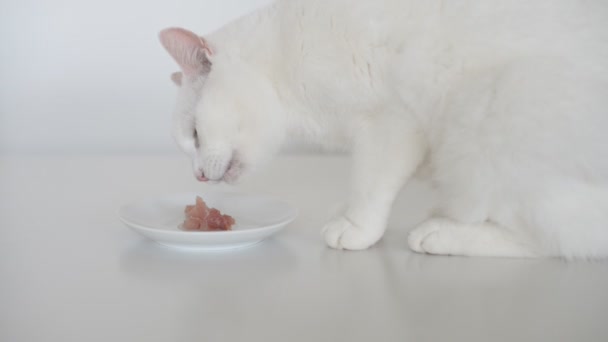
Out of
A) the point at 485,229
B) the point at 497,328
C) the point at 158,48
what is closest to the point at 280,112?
the point at 485,229

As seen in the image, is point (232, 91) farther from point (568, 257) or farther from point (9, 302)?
point (568, 257)

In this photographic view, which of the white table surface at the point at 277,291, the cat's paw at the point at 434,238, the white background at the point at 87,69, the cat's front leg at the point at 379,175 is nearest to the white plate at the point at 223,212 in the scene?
the white table surface at the point at 277,291

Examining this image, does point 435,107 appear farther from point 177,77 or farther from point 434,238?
point 177,77

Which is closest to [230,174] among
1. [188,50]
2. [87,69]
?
[188,50]

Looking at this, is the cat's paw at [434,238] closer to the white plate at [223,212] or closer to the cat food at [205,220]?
the white plate at [223,212]

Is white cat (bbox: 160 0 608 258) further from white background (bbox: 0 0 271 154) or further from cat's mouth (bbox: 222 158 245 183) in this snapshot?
white background (bbox: 0 0 271 154)

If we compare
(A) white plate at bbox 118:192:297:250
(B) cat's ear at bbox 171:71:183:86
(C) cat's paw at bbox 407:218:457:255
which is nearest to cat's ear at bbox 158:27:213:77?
(B) cat's ear at bbox 171:71:183:86
